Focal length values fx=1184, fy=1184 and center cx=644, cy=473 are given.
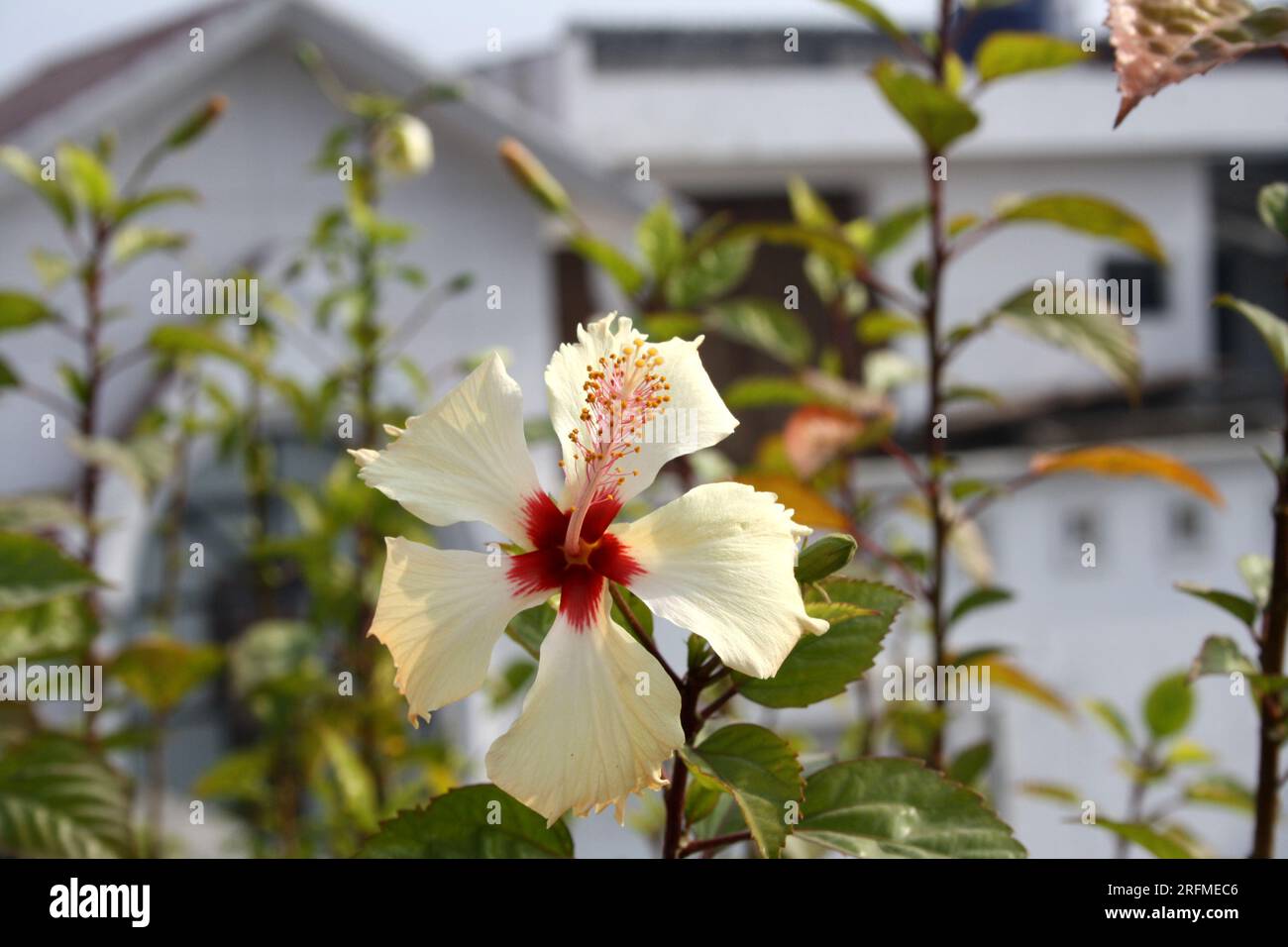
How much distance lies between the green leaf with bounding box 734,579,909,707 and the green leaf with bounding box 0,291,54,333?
95cm

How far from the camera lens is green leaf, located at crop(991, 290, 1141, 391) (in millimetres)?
990

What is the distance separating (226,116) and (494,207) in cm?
80

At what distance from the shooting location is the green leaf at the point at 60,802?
959 mm

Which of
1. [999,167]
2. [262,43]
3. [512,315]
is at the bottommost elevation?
[512,315]

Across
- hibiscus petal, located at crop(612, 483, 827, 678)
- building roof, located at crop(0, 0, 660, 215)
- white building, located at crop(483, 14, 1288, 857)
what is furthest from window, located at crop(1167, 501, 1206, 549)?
hibiscus petal, located at crop(612, 483, 827, 678)

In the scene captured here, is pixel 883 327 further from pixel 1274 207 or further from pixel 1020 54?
pixel 1274 207

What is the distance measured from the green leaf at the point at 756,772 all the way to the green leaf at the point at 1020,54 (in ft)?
2.33

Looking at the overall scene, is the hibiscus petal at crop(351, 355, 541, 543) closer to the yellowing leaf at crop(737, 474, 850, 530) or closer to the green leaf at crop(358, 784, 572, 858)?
the green leaf at crop(358, 784, 572, 858)

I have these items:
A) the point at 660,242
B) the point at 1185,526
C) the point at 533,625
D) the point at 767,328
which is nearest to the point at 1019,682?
the point at 767,328

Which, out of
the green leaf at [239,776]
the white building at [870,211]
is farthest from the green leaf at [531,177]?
the white building at [870,211]

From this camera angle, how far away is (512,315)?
355cm

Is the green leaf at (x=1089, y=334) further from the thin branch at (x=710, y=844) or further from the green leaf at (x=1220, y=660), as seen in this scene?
the thin branch at (x=710, y=844)
